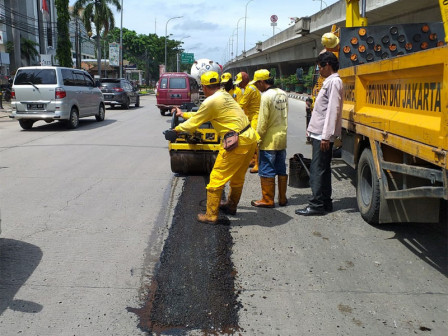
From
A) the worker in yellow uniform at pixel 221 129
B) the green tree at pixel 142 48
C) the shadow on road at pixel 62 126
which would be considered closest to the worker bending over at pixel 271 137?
the worker in yellow uniform at pixel 221 129

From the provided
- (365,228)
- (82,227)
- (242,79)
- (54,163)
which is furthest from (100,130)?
(365,228)

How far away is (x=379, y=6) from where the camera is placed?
16.8 metres

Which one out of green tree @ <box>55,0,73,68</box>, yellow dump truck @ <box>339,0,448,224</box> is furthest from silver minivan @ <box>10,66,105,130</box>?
green tree @ <box>55,0,73,68</box>

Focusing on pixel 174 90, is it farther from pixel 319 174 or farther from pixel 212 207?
pixel 212 207

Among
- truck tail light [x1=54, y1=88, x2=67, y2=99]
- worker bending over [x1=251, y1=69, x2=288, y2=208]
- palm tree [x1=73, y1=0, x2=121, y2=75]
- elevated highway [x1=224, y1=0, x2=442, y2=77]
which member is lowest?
worker bending over [x1=251, y1=69, x2=288, y2=208]

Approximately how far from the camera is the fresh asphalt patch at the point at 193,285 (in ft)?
9.85

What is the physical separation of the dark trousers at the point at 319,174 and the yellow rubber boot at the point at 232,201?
929 millimetres

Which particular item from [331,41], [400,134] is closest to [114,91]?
[331,41]

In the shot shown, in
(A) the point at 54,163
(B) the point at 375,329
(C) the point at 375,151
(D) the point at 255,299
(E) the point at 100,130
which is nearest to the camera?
(B) the point at 375,329

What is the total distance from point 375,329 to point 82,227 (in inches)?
131

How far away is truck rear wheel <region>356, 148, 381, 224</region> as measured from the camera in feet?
15.2

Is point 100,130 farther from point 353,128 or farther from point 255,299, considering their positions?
point 255,299

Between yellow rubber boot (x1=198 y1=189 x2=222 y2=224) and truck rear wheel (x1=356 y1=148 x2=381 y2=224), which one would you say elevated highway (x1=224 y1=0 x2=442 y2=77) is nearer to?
truck rear wheel (x1=356 y1=148 x2=381 y2=224)

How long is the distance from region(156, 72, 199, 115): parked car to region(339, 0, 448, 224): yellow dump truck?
1383cm
